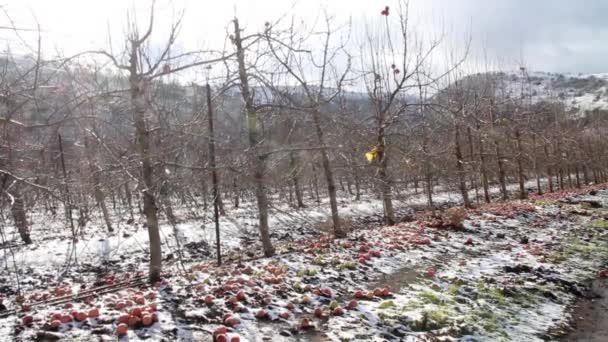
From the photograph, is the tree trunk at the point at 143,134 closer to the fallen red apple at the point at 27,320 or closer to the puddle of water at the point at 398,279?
the fallen red apple at the point at 27,320

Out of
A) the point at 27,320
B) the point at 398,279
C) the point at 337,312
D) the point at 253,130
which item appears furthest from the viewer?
the point at 253,130

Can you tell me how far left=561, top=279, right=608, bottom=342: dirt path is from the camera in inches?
270

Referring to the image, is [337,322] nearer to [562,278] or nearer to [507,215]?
[562,278]

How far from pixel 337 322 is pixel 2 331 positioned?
421 cm

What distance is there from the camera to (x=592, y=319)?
764 cm

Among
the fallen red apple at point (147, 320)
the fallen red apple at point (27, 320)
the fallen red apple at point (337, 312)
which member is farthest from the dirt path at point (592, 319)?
the fallen red apple at point (27, 320)

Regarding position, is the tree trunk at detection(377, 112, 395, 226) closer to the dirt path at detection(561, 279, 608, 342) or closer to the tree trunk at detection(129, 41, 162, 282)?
the dirt path at detection(561, 279, 608, 342)

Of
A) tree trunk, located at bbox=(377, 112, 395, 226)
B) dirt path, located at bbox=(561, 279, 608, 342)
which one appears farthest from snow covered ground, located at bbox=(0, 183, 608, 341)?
tree trunk, located at bbox=(377, 112, 395, 226)

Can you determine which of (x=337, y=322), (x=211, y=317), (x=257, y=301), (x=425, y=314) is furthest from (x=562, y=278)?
(x=211, y=317)

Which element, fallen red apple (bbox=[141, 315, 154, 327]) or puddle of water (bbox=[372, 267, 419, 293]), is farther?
puddle of water (bbox=[372, 267, 419, 293])

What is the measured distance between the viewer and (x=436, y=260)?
34.4ft

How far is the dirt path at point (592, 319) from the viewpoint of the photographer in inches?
270

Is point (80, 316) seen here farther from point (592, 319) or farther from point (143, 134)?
point (592, 319)

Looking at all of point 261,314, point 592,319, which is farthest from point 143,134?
point 592,319
